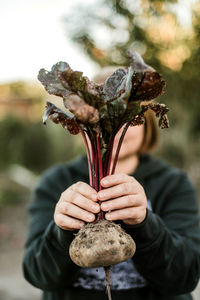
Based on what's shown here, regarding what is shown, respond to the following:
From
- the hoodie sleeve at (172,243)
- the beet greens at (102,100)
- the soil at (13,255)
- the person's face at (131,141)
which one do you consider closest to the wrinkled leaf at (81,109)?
the beet greens at (102,100)

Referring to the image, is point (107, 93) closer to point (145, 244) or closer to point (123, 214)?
point (123, 214)

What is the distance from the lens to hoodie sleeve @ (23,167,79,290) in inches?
60.0

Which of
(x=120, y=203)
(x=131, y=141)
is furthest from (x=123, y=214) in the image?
(x=131, y=141)

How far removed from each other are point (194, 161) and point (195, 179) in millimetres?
412

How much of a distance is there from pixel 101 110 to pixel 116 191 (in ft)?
1.01

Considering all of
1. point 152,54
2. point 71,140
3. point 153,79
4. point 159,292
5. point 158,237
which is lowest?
point 159,292

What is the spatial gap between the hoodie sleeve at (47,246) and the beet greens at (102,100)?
0.37 meters

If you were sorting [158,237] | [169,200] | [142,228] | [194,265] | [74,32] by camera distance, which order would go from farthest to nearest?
[74,32], [169,200], [194,265], [158,237], [142,228]

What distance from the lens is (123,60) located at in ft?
16.4

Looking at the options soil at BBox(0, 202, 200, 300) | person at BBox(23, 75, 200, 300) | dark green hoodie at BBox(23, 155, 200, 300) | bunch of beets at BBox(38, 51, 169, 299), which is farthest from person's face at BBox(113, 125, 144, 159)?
soil at BBox(0, 202, 200, 300)

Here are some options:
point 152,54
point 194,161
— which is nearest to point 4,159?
point 194,161

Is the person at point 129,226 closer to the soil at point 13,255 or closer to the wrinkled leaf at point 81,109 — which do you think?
the wrinkled leaf at point 81,109

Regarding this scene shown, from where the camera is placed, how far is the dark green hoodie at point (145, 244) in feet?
4.88

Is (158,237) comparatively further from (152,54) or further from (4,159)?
(4,159)
